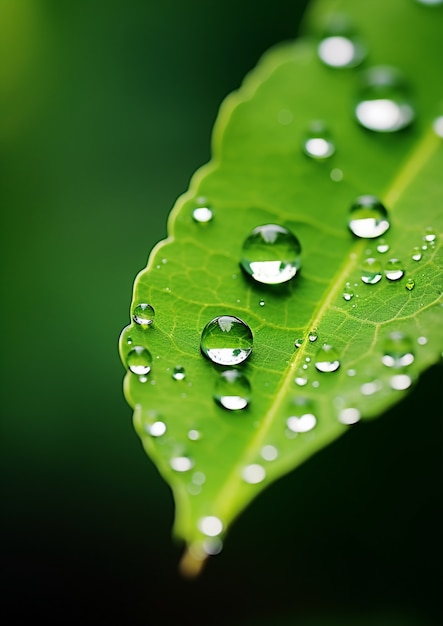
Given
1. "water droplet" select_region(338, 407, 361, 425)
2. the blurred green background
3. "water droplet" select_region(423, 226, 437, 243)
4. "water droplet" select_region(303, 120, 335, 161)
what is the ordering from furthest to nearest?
the blurred green background
"water droplet" select_region(303, 120, 335, 161)
"water droplet" select_region(423, 226, 437, 243)
"water droplet" select_region(338, 407, 361, 425)

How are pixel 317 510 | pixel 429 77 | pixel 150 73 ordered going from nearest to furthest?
pixel 429 77 → pixel 317 510 → pixel 150 73

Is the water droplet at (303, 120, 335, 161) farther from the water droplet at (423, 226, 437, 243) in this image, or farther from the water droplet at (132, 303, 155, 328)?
the water droplet at (132, 303, 155, 328)

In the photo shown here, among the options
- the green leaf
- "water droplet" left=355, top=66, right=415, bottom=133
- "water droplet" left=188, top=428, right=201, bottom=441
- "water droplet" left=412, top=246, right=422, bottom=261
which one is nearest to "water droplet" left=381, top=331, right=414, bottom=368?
the green leaf

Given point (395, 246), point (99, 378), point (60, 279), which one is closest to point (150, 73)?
point (60, 279)

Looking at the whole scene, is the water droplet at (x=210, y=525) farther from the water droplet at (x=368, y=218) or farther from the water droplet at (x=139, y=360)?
the water droplet at (x=368, y=218)

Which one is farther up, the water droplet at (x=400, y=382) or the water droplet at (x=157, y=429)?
the water droplet at (x=400, y=382)

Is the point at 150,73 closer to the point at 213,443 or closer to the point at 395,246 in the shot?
the point at 395,246

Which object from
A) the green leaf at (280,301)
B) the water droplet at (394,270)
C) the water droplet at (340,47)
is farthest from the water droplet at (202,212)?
the water droplet at (340,47)
